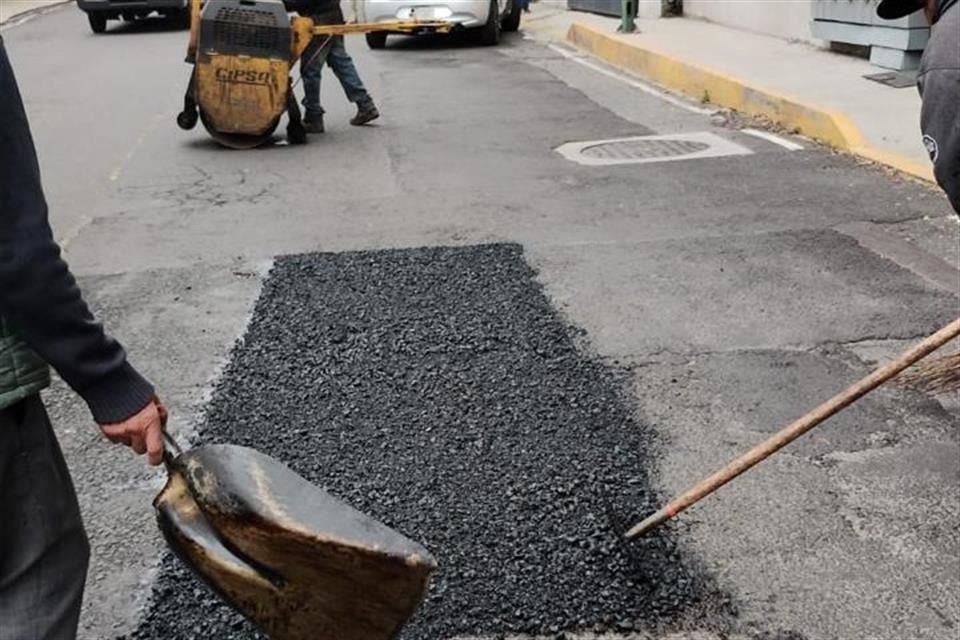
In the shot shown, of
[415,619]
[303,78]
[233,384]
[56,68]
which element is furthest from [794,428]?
[56,68]

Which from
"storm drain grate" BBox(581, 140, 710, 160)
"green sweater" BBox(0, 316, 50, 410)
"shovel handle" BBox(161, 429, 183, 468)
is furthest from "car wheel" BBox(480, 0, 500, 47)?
"green sweater" BBox(0, 316, 50, 410)

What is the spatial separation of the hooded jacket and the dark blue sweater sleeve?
1.71 m

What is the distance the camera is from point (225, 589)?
6.15 ft

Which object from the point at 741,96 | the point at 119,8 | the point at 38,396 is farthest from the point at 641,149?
the point at 119,8

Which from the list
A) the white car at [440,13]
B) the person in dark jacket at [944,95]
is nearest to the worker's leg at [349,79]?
the white car at [440,13]

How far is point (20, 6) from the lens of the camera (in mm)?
23984

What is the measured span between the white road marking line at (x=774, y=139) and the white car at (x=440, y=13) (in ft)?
20.6

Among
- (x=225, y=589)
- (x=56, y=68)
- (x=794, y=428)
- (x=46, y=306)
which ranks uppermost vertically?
(x=46, y=306)

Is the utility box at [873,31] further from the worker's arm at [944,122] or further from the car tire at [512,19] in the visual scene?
the worker's arm at [944,122]

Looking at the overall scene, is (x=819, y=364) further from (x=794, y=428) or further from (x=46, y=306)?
(x=46, y=306)

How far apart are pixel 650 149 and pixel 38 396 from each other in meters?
6.75

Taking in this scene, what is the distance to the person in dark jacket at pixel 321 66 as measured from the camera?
348 inches

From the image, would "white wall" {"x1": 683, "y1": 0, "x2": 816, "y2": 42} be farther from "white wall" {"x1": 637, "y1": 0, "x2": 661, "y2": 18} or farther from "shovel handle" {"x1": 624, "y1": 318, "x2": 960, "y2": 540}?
"shovel handle" {"x1": 624, "y1": 318, "x2": 960, "y2": 540}

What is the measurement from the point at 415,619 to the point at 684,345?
6.90ft
